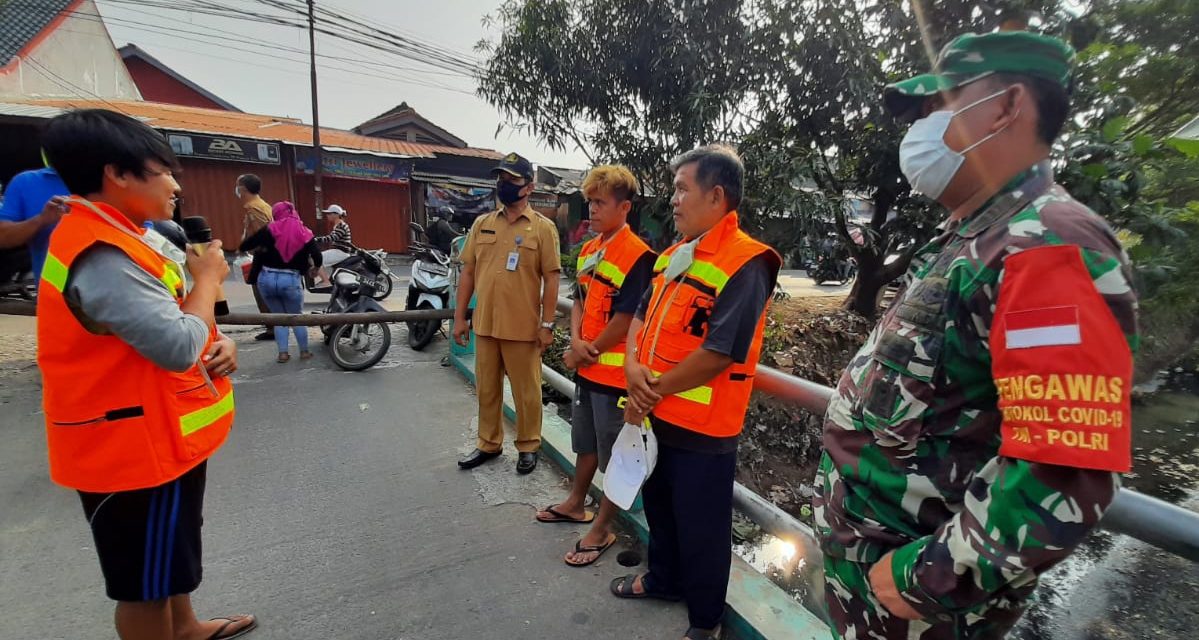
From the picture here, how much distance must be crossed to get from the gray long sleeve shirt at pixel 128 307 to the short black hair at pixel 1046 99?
1.84 metres

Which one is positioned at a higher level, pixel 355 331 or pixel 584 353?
pixel 584 353

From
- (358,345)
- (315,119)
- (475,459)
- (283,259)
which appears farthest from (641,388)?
(315,119)

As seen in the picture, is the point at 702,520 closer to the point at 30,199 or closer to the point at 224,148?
the point at 30,199

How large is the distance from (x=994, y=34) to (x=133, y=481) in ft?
7.14

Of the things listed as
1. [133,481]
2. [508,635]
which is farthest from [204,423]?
[508,635]

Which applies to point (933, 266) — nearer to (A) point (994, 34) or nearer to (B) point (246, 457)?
(A) point (994, 34)

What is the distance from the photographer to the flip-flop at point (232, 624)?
1.95m

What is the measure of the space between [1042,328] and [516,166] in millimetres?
2627

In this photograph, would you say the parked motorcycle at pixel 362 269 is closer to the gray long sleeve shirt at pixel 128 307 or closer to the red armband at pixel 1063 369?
the gray long sleeve shirt at pixel 128 307

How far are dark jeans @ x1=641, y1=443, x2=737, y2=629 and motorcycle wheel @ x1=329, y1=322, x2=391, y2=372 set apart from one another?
400 cm

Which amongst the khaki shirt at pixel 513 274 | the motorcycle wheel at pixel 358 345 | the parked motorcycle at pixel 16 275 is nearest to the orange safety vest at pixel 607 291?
the khaki shirt at pixel 513 274

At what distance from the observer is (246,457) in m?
3.36

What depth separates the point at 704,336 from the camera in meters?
1.76

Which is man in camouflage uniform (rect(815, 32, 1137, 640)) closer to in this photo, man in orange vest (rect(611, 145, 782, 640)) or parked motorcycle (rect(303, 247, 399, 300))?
man in orange vest (rect(611, 145, 782, 640))
